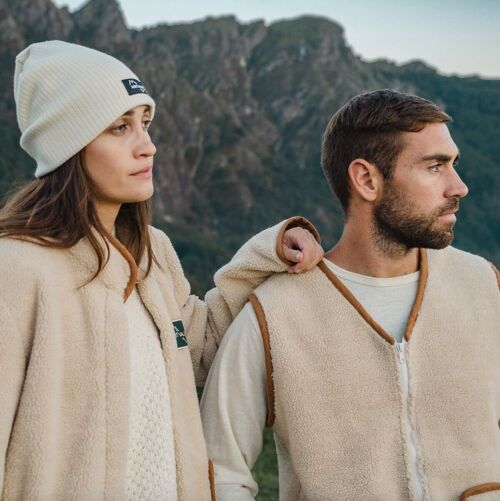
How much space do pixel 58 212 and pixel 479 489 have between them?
2.05 m

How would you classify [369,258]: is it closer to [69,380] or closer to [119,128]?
[119,128]

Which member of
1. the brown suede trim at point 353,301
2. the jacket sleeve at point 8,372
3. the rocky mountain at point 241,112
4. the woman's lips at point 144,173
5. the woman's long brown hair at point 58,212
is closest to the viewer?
the jacket sleeve at point 8,372

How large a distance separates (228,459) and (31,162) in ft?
278

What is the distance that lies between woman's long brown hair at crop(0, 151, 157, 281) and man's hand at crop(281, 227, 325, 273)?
852 mm

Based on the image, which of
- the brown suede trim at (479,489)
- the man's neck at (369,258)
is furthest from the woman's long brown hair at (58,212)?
the brown suede trim at (479,489)

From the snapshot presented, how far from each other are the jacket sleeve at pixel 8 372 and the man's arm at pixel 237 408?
96cm

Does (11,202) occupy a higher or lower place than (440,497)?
higher

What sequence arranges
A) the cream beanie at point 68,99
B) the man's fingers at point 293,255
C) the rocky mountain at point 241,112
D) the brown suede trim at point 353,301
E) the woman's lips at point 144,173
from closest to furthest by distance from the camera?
the cream beanie at point 68,99
the woman's lips at point 144,173
the brown suede trim at point 353,301
the man's fingers at point 293,255
the rocky mountain at point 241,112

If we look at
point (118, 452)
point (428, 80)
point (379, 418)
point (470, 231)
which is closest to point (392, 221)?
point (379, 418)

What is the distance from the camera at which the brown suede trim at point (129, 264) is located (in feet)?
9.71

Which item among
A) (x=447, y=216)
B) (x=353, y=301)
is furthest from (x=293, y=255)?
(x=447, y=216)

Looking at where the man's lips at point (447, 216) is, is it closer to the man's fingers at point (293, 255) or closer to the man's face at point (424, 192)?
the man's face at point (424, 192)

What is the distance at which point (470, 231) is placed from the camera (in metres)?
144

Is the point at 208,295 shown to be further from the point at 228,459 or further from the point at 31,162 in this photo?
the point at 31,162
